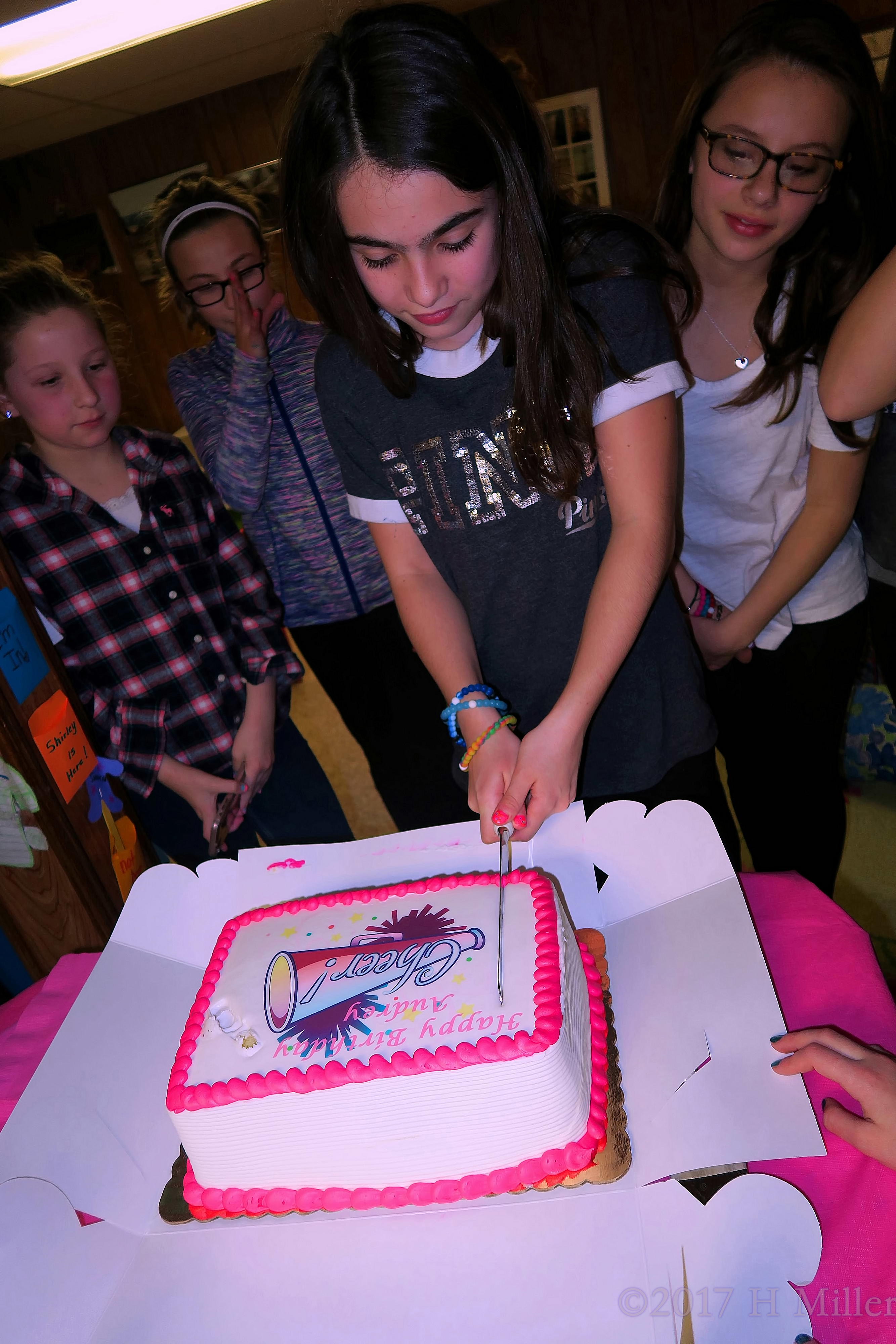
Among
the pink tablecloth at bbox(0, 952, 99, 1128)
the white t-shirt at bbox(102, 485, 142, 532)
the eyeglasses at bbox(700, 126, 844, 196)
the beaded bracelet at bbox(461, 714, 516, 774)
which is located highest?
the eyeglasses at bbox(700, 126, 844, 196)

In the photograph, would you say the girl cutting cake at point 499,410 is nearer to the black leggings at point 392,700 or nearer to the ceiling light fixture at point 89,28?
the black leggings at point 392,700

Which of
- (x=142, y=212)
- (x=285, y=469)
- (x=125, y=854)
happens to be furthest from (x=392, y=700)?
(x=142, y=212)

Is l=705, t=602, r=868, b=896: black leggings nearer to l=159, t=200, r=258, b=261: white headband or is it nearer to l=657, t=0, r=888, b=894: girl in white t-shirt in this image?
l=657, t=0, r=888, b=894: girl in white t-shirt

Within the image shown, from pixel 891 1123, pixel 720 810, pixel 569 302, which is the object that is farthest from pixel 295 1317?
pixel 569 302

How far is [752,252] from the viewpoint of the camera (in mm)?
1201

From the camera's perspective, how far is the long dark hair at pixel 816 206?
3.69ft

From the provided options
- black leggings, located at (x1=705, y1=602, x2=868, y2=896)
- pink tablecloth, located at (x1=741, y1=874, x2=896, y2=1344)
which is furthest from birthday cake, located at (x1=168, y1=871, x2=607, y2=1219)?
black leggings, located at (x1=705, y1=602, x2=868, y2=896)

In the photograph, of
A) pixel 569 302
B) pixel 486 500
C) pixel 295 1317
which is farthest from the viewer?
pixel 486 500

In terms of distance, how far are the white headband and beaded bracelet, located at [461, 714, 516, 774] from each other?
1.28m

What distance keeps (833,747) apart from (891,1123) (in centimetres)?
77

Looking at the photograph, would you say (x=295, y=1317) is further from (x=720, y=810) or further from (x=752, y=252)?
(x=752, y=252)

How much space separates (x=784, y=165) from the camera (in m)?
1.14

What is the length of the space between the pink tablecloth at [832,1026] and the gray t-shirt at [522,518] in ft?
0.82

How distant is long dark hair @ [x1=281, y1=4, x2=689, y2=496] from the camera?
0.85 meters
